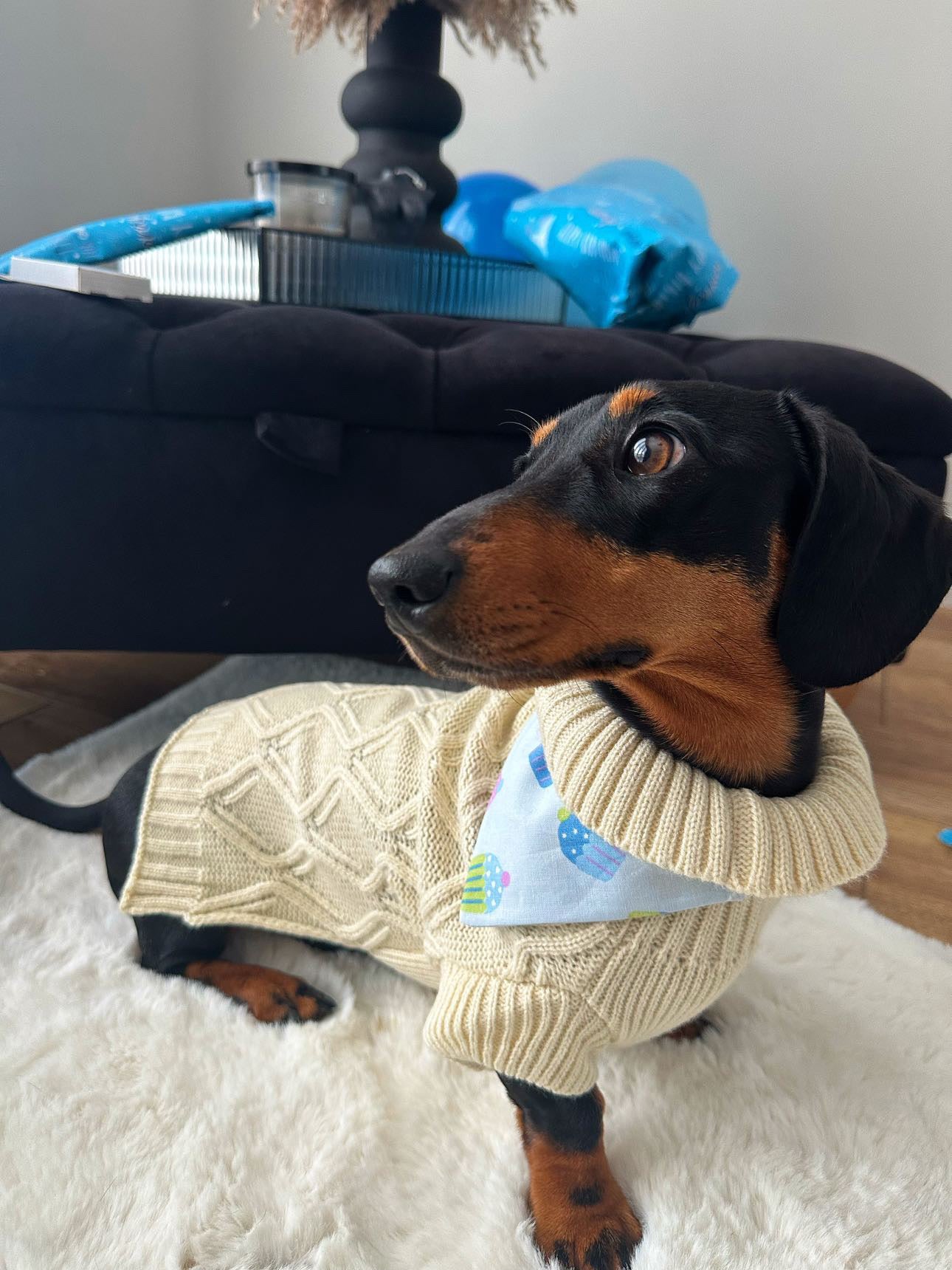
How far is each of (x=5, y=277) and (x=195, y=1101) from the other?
48.2 inches

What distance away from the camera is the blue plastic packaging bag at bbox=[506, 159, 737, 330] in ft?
5.78

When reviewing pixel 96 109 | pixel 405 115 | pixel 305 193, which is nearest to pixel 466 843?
pixel 305 193

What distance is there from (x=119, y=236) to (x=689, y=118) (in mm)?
1844

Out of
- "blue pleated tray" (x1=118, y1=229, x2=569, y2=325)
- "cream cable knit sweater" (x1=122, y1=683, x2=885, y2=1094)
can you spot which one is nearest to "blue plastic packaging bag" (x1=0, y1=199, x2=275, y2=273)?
"blue pleated tray" (x1=118, y1=229, x2=569, y2=325)

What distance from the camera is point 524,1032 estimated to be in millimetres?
761

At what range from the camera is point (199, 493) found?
1333 mm

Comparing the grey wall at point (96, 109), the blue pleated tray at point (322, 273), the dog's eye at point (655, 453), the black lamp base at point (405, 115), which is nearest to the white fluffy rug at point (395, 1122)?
the dog's eye at point (655, 453)

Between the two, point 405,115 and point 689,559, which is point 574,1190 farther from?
point 405,115

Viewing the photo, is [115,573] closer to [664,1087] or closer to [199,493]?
[199,493]

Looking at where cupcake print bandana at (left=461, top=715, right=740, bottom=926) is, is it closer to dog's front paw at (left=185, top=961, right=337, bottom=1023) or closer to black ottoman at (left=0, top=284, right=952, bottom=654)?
dog's front paw at (left=185, top=961, right=337, bottom=1023)

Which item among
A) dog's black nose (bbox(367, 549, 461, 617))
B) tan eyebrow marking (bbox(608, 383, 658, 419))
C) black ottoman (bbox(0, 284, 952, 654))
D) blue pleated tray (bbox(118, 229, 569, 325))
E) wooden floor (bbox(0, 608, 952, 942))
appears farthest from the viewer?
blue pleated tray (bbox(118, 229, 569, 325))

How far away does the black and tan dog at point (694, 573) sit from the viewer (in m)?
0.63

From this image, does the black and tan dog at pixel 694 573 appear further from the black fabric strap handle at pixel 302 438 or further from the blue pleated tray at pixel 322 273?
the blue pleated tray at pixel 322 273

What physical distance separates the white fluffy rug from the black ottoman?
0.48 meters
